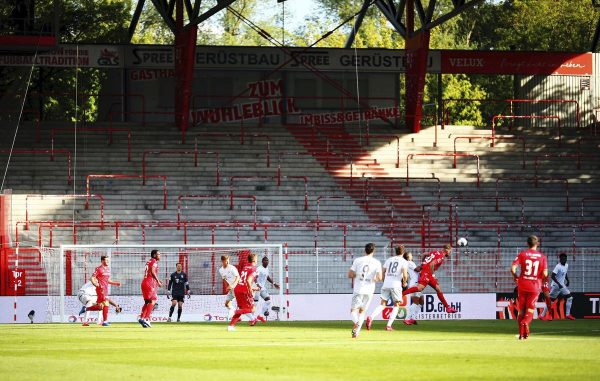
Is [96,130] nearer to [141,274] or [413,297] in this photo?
[141,274]

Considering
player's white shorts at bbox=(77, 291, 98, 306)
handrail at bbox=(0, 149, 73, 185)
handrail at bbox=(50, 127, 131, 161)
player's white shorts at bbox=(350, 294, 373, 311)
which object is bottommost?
player's white shorts at bbox=(77, 291, 98, 306)

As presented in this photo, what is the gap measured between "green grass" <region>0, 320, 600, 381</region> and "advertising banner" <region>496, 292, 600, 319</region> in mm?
6072

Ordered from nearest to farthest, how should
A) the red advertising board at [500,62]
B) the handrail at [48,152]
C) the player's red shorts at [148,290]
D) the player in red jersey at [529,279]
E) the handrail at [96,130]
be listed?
the player in red jersey at [529,279], the player's red shorts at [148,290], the handrail at [48,152], the handrail at [96,130], the red advertising board at [500,62]

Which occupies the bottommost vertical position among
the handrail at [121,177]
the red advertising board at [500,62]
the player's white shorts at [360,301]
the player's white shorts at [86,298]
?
the player's white shorts at [86,298]

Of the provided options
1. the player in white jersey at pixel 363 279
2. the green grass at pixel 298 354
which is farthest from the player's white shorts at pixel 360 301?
the green grass at pixel 298 354

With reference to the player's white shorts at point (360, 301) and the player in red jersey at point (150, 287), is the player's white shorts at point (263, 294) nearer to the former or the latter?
the player in red jersey at point (150, 287)

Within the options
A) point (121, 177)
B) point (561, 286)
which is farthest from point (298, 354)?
point (121, 177)

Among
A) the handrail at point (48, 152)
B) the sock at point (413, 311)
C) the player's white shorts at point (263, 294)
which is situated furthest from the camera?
the handrail at point (48, 152)

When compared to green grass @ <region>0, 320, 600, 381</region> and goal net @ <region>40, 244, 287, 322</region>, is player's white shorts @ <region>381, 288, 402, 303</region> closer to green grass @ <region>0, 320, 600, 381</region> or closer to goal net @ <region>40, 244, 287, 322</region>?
green grass @ <region>0, 320, 600, 381</region>

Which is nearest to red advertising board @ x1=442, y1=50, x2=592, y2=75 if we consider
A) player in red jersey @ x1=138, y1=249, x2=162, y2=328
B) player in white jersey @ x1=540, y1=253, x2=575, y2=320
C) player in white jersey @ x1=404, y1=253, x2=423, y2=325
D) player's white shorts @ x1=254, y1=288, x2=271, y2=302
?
player in white jersey @ x1=540, y1=253, x2=575, y2=320

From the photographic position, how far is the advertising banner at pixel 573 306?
36.0 m

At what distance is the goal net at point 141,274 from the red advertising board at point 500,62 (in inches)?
650

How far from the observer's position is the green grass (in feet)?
57.2

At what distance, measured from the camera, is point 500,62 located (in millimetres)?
52875
